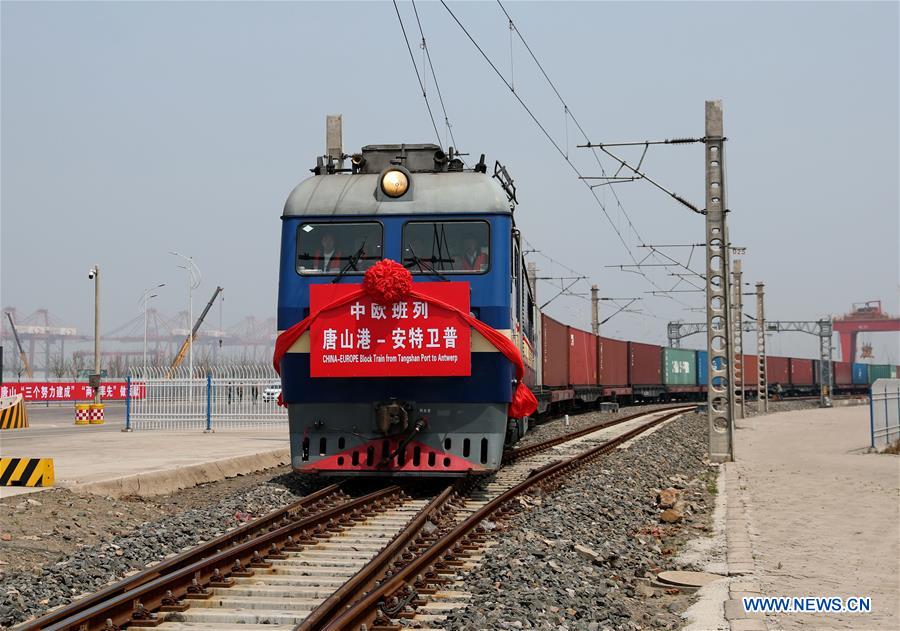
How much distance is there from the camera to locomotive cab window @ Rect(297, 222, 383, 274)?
1113 cm

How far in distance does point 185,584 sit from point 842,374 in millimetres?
78508

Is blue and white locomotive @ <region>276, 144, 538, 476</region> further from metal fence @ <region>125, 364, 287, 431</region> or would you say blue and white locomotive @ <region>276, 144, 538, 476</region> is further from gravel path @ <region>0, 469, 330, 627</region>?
metal fence @ <region>125, 364, 287, 431</region>

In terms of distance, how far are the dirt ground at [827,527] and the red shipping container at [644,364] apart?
72.7ft

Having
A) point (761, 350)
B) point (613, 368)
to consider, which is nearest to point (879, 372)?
point (761, 350)

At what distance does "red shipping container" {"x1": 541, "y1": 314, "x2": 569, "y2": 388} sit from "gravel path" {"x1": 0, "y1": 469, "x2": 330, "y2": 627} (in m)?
10.8


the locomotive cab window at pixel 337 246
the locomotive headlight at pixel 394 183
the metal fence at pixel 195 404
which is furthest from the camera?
the metal fence at pixel 195 404

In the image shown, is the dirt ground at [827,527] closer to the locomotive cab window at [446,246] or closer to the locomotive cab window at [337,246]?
the locomotive cab window at [446,246]

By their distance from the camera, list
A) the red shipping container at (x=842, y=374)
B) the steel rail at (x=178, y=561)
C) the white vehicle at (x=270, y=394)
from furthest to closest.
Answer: the red shipping container at (x=842, y=374) < the white vehicle at (x=270, y=394) < the steel rail at (x=178, y=561)

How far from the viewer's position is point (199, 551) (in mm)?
7418

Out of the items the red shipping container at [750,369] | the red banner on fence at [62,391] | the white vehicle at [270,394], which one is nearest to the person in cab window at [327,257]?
the white vehicle at [270,394]

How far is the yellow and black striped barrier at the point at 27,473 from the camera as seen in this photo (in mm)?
11227

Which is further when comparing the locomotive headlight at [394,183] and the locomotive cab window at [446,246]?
the locomotive headlight at [394,183]

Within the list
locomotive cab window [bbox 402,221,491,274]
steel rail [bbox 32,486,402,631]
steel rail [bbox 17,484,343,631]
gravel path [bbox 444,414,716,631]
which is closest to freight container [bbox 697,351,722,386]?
gravel path [bbox 444,414,716,631]

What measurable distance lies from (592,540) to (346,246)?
15.0ft
